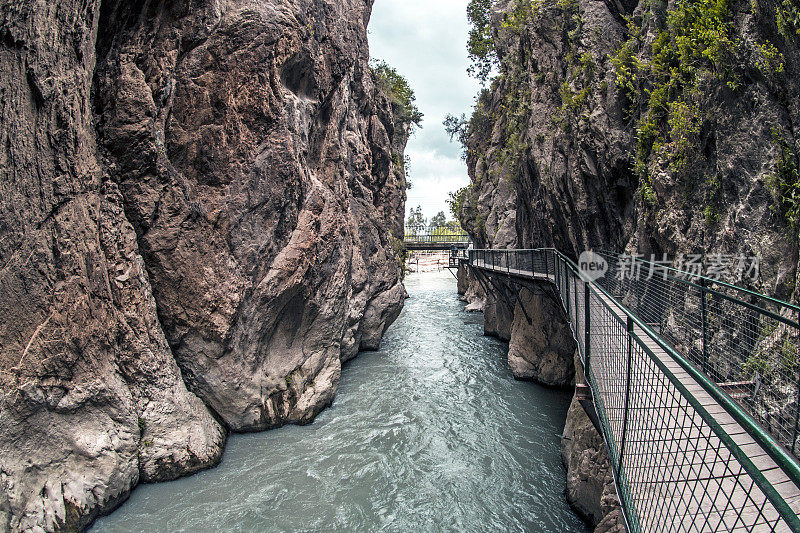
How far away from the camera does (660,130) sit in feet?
25.4

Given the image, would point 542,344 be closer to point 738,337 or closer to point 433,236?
point 738,337

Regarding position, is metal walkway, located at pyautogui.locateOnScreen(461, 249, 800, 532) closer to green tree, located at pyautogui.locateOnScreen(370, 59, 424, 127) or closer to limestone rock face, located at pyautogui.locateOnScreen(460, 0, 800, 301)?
limestone rock face, located at pyautogui.locateOnScreen(460, 0, 800, 301)

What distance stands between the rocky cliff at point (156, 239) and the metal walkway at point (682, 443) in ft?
23.4

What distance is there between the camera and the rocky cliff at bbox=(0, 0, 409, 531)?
6.00 meters

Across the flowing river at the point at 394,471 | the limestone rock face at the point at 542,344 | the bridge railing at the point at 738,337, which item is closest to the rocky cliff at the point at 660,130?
the limestone rock face at the point at 542,344

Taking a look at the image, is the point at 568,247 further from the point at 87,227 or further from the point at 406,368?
the point at 87,227

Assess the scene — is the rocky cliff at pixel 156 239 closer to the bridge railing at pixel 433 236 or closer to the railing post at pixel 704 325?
the railing post at pixel 704 325

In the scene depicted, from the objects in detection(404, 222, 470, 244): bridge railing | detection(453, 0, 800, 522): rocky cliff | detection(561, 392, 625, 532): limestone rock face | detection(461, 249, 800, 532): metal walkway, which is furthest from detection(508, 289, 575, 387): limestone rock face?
detection(404, 222, 470, 244): bridge railing

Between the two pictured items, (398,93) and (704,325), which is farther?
(398,93)

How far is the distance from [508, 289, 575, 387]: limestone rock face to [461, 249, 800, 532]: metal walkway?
608cm

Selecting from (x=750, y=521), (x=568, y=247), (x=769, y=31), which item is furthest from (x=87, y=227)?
(x=568, y=247)

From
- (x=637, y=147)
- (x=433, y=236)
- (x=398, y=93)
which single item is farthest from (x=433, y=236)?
(x=637, y=147)

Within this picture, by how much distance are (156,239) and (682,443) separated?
8970 millimetres

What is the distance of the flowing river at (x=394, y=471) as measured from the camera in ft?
23.2
